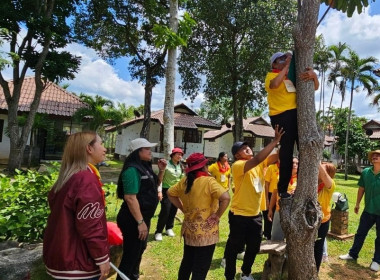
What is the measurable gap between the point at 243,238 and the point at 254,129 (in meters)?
28.6

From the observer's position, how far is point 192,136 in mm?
26969

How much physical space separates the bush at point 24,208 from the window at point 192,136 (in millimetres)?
21555

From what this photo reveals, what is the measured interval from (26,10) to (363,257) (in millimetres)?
14316

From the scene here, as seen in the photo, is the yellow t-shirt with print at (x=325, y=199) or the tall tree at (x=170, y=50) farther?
the tall tree at (x=170, y=50)

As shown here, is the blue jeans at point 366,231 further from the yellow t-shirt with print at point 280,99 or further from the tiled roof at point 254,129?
the tiled roof at point 254,129

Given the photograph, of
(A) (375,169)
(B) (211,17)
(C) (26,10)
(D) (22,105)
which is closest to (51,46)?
(C) (26,10)

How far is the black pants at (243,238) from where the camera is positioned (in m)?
3.74

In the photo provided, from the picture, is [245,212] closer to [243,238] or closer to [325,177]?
[243,238]

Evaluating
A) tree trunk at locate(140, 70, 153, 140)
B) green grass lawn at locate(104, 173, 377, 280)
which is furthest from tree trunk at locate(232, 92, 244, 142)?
green grass lawn at locate(104, 173, 377, 280)

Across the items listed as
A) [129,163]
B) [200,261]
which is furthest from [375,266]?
[129,163]

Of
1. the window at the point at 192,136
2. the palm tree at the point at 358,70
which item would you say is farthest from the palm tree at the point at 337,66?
the window at the point at 192,136

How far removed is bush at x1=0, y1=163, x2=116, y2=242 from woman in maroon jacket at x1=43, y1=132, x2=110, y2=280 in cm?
235

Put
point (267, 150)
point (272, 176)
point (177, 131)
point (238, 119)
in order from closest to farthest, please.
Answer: point (267, 150) < point (272, 176) < point (238, 119) < point (177, 131)

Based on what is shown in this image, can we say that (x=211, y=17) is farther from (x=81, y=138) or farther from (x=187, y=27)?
(x=81, y=138)
